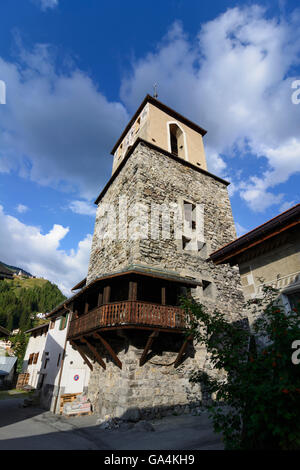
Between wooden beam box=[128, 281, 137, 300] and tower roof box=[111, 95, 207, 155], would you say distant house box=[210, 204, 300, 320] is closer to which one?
wooden beam box=[128, 281, 137, 300]

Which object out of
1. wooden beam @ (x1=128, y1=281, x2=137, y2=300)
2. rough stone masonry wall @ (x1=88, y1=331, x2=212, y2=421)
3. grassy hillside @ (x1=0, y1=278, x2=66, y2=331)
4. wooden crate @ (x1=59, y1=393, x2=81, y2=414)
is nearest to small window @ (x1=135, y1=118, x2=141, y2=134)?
wooden beam @ (x1=128, y1=281, x2=137, y2=300)

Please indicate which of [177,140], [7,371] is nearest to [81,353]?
[177,140]

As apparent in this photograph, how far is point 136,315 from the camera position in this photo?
797 cm

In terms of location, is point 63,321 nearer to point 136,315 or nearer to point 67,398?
point 67,398

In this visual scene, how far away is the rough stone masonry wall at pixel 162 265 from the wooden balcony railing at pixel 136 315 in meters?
0.81

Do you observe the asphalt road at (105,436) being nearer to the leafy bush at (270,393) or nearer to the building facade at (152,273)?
the building facade at (152,273)

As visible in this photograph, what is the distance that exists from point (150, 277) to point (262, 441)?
5.75 m

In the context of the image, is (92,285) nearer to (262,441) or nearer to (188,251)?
(188,251)

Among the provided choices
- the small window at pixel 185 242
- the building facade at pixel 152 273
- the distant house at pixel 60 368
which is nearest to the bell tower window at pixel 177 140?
the building facade at pixel 152 273

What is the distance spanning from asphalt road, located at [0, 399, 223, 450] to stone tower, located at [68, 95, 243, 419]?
2.59 feet

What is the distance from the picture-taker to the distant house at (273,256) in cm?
471

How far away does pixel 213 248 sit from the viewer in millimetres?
13367

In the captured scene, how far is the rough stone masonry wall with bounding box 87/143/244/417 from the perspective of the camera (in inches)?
328

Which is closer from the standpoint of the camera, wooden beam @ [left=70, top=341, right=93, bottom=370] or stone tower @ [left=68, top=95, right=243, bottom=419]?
stone tower @ [left=68, top=95, right=243, bottom=419]
